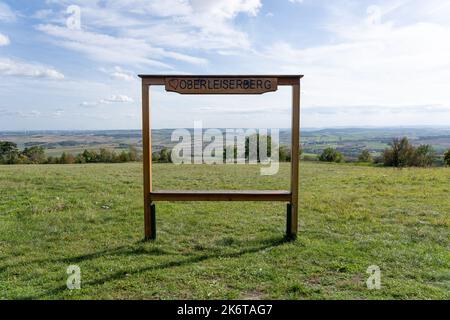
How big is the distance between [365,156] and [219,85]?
119 feet

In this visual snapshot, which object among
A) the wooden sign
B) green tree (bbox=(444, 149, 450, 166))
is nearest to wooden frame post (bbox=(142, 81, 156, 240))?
the wooden sign

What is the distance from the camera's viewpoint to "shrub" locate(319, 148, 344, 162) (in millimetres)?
35344

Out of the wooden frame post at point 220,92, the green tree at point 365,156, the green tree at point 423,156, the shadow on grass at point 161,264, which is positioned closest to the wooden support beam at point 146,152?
the wooden frame post at point 220,92

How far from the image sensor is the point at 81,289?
4.11 m

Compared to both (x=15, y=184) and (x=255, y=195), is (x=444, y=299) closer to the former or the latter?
(x=255, y=195)

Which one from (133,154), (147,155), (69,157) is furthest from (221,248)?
(69,157)

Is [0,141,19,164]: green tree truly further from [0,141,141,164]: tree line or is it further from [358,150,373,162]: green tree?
[358,150,373,162]: green tree

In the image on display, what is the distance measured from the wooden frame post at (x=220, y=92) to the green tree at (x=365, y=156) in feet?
111

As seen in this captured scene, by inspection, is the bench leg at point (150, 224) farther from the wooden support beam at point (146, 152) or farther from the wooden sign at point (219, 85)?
the wooden sign at point (219, 85)

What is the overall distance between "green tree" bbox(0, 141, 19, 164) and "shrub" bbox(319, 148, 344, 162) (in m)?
31.2
